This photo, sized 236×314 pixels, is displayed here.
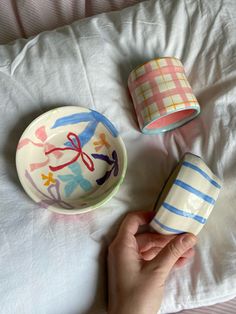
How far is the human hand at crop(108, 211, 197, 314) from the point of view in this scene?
0.54 metres

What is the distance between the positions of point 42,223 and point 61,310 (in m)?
0.14

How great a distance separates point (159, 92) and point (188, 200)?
20cm

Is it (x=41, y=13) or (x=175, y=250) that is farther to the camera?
(x=41, y=13)

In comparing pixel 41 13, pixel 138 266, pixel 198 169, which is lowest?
pixel 138 266

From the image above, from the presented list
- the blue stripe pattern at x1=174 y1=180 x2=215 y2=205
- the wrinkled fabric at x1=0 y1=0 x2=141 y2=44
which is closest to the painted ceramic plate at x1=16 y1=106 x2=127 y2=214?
the blue stripe pattern at x1=174 y1=180 x2=215 y2=205

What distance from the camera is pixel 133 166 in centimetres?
66

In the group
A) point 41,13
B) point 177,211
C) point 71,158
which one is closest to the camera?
point 177,211

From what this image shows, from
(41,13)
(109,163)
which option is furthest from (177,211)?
(41,13)

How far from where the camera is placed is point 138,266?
1.86 feet

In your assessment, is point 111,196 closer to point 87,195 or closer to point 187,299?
point 87,195

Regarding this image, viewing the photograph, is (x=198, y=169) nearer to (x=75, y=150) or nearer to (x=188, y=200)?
(x=188, y=200)

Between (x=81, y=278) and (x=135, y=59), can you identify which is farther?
(x=135, y=59)

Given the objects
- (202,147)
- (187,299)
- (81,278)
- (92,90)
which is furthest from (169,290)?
(92,90)

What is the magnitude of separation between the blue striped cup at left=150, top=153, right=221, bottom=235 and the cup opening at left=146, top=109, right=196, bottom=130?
0.14 metres
